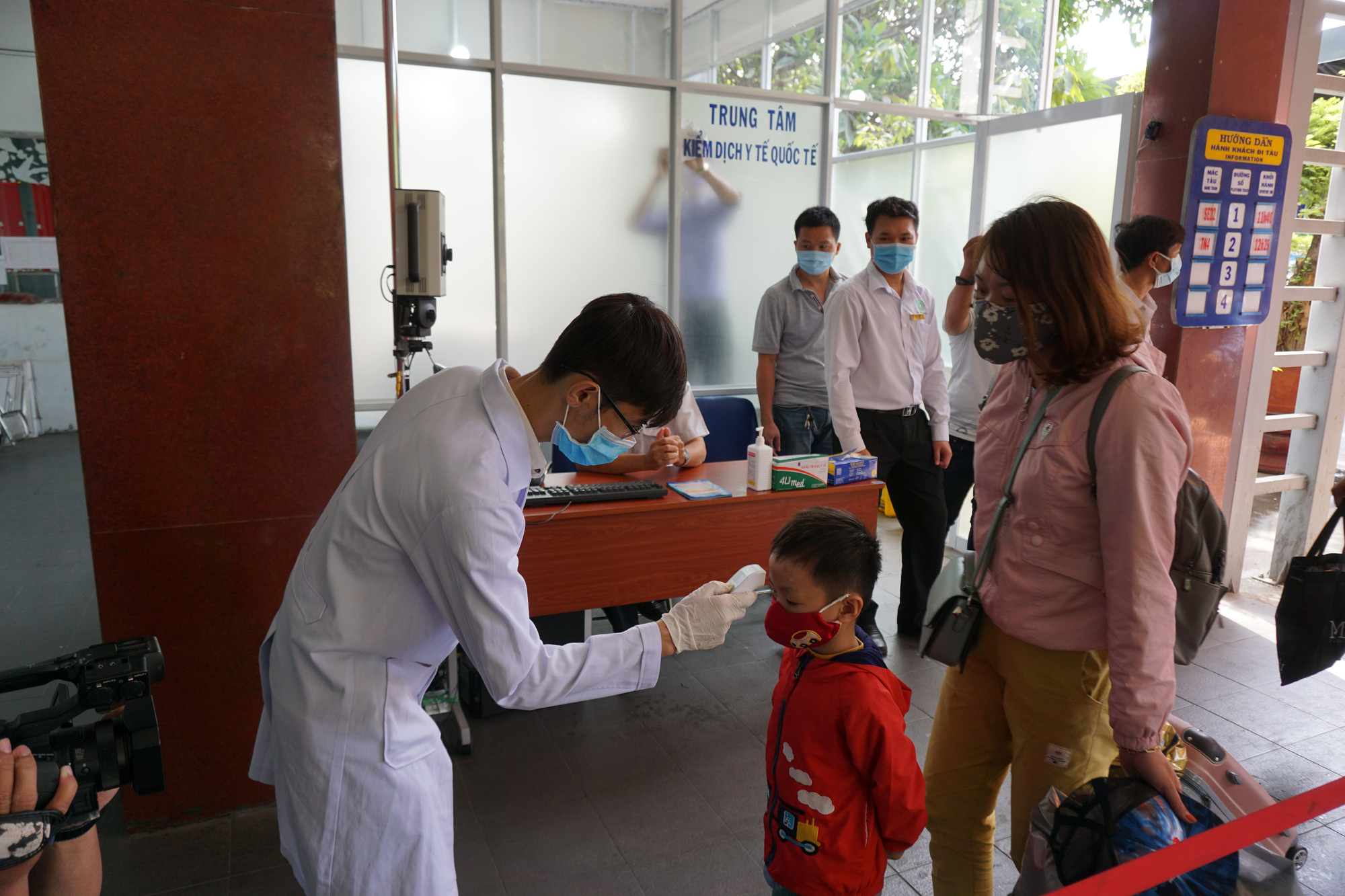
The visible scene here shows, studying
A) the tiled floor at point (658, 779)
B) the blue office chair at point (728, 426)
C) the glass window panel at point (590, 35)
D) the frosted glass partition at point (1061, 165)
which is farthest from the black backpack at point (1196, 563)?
the glass window panel at point (590, 35)

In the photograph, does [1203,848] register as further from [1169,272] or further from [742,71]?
[742,71]

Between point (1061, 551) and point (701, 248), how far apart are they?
11.8 ft

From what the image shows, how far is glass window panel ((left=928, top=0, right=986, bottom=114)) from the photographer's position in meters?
5.12

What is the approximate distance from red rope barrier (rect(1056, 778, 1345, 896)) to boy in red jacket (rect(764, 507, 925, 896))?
43 centimetres

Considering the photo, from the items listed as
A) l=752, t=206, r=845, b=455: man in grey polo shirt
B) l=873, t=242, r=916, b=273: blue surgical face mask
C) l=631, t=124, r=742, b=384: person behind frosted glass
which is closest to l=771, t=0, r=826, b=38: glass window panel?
l=631, t=124, r=742, b=384: person behind frosted glass

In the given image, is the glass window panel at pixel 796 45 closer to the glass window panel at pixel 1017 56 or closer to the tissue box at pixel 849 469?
the glass window panel at pixel 1017 56

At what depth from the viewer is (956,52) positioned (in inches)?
203

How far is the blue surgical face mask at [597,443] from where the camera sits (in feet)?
4.22

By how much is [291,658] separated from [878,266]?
8.92 feet

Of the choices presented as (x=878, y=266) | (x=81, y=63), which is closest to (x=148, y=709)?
(x=81, y=63)

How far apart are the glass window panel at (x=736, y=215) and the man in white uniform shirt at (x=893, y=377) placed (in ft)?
4.63

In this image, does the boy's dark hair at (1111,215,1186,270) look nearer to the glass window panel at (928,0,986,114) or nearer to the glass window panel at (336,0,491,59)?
the glass window panel at (928,0,986,114)

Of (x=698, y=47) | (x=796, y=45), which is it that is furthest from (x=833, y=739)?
(x=796, y=45)

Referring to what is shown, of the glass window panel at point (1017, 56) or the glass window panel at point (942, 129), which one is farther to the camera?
the glass window panel at point (942, 129)
